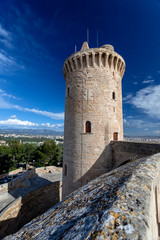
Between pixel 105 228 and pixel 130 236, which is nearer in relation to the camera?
pixel 130 236

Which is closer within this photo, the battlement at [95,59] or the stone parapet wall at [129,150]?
the stone parapet wall at [129,150]

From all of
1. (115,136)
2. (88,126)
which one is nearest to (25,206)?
(88,126)

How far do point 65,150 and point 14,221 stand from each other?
21.5ft

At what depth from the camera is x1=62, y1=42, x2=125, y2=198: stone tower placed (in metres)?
8.26

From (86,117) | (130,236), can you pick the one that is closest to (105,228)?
(130,236)

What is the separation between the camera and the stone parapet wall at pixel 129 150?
6008mm

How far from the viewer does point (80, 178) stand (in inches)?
324

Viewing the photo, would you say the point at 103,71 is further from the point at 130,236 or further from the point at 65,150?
the point at 130,236

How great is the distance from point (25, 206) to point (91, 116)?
9.66 meters

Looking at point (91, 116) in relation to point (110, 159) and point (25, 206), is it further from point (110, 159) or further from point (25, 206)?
point (25, 206)

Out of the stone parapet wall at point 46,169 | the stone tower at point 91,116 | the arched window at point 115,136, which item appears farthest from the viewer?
the stone parapet wall at point 46,169

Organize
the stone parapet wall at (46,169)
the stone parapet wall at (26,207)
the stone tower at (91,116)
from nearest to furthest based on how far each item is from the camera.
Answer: the stone parapet wall at (26,207) → the stone tower at (91,116) → the stone parapet wall at (46,169)

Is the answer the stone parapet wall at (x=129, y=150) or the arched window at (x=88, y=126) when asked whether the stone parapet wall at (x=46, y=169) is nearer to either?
the arched window at (x=88, y=126)

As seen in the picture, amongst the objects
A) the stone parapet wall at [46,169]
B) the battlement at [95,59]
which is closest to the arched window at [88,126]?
the battlement at [95,59]
